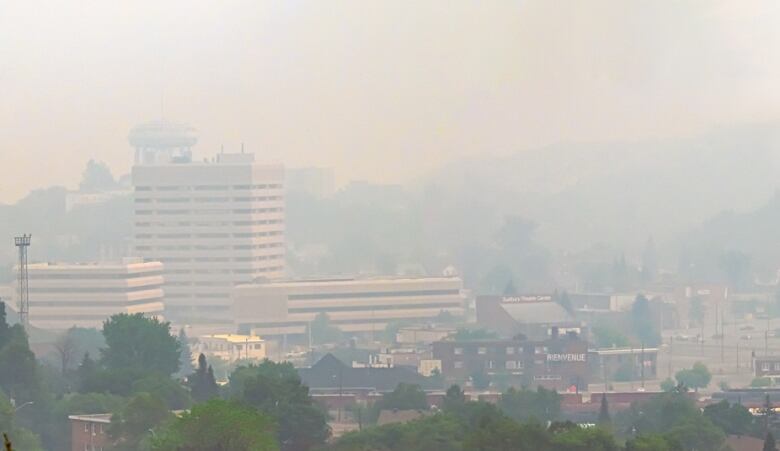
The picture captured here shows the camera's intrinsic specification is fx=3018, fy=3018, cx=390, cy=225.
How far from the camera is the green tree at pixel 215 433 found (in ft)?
137

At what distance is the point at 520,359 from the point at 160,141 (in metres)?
56.5

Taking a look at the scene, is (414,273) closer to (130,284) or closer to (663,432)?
(130,284)

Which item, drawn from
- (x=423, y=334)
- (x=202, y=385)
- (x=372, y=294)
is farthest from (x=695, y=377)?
(x=372, y=294)

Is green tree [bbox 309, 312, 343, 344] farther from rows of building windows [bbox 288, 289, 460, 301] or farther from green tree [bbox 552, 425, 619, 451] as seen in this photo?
green tree [bbox 552, 425, 619, 451]

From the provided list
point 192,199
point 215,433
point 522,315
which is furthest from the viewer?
point 192,199

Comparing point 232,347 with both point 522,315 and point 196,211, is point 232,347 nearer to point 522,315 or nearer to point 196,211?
point 522,315

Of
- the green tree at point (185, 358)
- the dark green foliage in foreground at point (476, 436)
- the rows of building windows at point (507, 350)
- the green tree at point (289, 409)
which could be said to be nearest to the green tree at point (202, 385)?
the green tree at point (289, 409)

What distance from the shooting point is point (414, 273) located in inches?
4904

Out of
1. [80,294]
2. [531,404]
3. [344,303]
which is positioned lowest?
[531,404]

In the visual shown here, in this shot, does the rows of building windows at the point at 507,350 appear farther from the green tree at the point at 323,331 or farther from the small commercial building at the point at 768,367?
the green tree at the point at 323,331

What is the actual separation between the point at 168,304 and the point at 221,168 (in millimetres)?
8242

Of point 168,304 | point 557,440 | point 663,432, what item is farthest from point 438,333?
point 557,440

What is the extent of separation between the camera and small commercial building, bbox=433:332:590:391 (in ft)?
273

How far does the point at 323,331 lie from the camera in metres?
107
